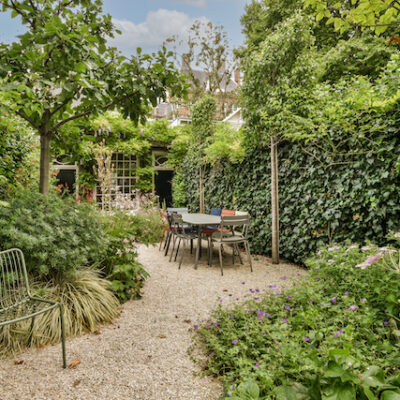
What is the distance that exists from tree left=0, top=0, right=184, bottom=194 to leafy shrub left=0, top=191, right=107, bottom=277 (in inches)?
19.8

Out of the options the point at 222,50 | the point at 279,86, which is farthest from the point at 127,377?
the point at 222,50

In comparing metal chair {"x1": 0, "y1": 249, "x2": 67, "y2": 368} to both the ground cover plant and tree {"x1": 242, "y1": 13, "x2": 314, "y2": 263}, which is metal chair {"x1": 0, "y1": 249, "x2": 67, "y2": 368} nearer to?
the ground cover plant

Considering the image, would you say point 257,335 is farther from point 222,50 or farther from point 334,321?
point 222,50

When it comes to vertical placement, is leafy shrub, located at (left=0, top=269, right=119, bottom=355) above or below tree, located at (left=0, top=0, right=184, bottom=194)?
below

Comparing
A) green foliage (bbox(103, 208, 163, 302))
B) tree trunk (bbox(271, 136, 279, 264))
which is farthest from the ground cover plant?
tree trunk (bbox(271, 136, 279, 264))

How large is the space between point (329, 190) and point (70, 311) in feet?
12.5

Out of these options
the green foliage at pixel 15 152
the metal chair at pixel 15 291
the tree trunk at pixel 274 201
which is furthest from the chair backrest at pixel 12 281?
the tree trunk at pixel 274 201

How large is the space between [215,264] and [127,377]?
3309 mm

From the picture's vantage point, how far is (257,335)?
2256mm

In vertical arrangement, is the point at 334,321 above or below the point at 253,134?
below

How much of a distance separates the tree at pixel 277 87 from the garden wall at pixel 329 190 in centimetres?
27

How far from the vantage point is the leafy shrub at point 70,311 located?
94.4 inches

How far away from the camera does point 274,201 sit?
203 inches

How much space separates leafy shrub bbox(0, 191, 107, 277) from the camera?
2.43 metres
